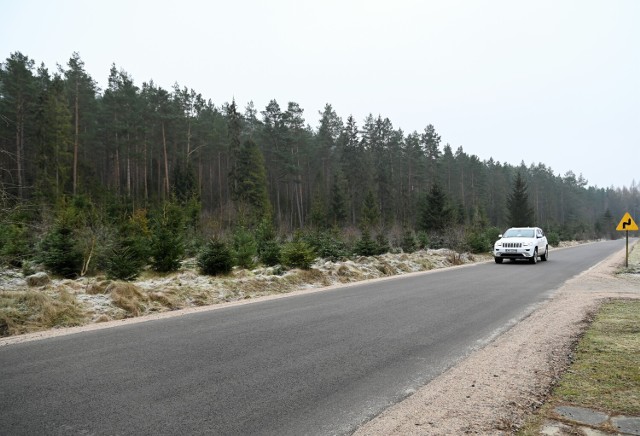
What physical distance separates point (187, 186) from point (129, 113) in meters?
11.3

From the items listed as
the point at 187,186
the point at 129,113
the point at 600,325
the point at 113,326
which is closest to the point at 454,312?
the point at 600,325

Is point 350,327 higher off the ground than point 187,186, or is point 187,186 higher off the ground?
point 187,186

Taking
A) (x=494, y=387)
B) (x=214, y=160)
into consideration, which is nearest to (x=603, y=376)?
(x=494, y=387)

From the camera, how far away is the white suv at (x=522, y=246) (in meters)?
22.1

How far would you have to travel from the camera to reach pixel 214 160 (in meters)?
62.9

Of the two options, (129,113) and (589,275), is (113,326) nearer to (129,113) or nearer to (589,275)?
(589,275)

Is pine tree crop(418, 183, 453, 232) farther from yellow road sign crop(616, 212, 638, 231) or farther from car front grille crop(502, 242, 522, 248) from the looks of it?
yellow road sign crop(616, 212, 638, 231)

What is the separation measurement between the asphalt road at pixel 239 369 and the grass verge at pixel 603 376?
4.45ft

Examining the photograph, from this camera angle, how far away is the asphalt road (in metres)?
3.61

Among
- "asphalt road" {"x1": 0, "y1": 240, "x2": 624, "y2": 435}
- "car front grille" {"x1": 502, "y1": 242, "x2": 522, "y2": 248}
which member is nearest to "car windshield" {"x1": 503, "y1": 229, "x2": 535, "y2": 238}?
"car front grille" {"x1": 502, "y1": 242, "x2": 522, "y2": 248}

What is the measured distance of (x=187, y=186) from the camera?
46.4 metres

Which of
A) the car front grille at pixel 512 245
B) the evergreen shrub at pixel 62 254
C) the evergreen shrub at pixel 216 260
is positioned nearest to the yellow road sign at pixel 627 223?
the car front grille at pixel 512 245

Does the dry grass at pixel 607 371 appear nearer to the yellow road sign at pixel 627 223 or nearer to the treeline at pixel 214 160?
the yellow road sign at pixel 627 223

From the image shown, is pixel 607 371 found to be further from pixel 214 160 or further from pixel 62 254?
pixel 214 160
